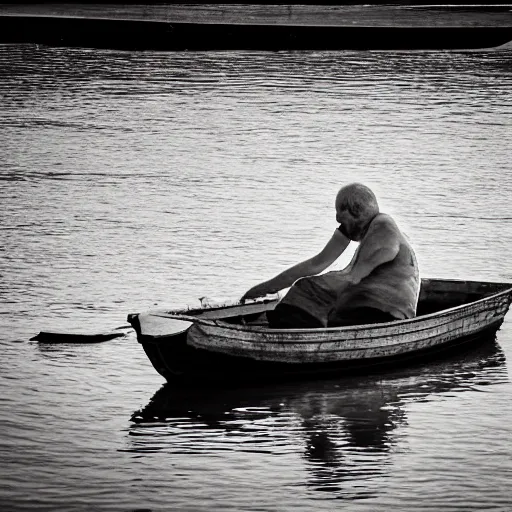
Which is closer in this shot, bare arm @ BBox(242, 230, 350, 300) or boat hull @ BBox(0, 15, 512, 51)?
bare arm @ BBox(242, 230, 350, 300)

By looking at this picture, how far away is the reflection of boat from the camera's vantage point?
1203 inches

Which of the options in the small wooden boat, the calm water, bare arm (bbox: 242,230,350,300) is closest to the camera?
the calm water

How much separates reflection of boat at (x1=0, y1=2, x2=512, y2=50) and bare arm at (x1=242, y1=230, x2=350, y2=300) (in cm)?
2166

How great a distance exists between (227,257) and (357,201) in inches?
133

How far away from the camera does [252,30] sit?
30.9 metres

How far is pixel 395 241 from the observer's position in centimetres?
865

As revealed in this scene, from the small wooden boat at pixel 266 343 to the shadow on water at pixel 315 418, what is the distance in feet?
0.33

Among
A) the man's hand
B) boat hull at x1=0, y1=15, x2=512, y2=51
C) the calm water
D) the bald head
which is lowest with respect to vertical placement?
boat hull at x1=0, y1=15, x2=512, y2=51

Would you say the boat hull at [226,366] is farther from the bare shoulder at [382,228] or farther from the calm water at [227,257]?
the bare shoulder at [382,228]

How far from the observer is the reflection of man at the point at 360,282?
8.56 meters

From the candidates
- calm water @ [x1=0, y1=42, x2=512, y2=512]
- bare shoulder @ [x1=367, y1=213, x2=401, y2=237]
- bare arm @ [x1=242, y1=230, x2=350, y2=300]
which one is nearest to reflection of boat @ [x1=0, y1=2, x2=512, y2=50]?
calm water @ [x1=0, y1=42, x2=512, y2=512]

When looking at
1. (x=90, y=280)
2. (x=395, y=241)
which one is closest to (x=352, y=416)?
(x=395, y=241)

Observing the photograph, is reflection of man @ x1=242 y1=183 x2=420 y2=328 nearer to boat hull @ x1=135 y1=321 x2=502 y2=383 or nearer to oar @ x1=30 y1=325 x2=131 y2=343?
boat hull @ x1=135 y1=321 x2=502 y2=383

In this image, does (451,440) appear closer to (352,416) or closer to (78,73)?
(352,416)
